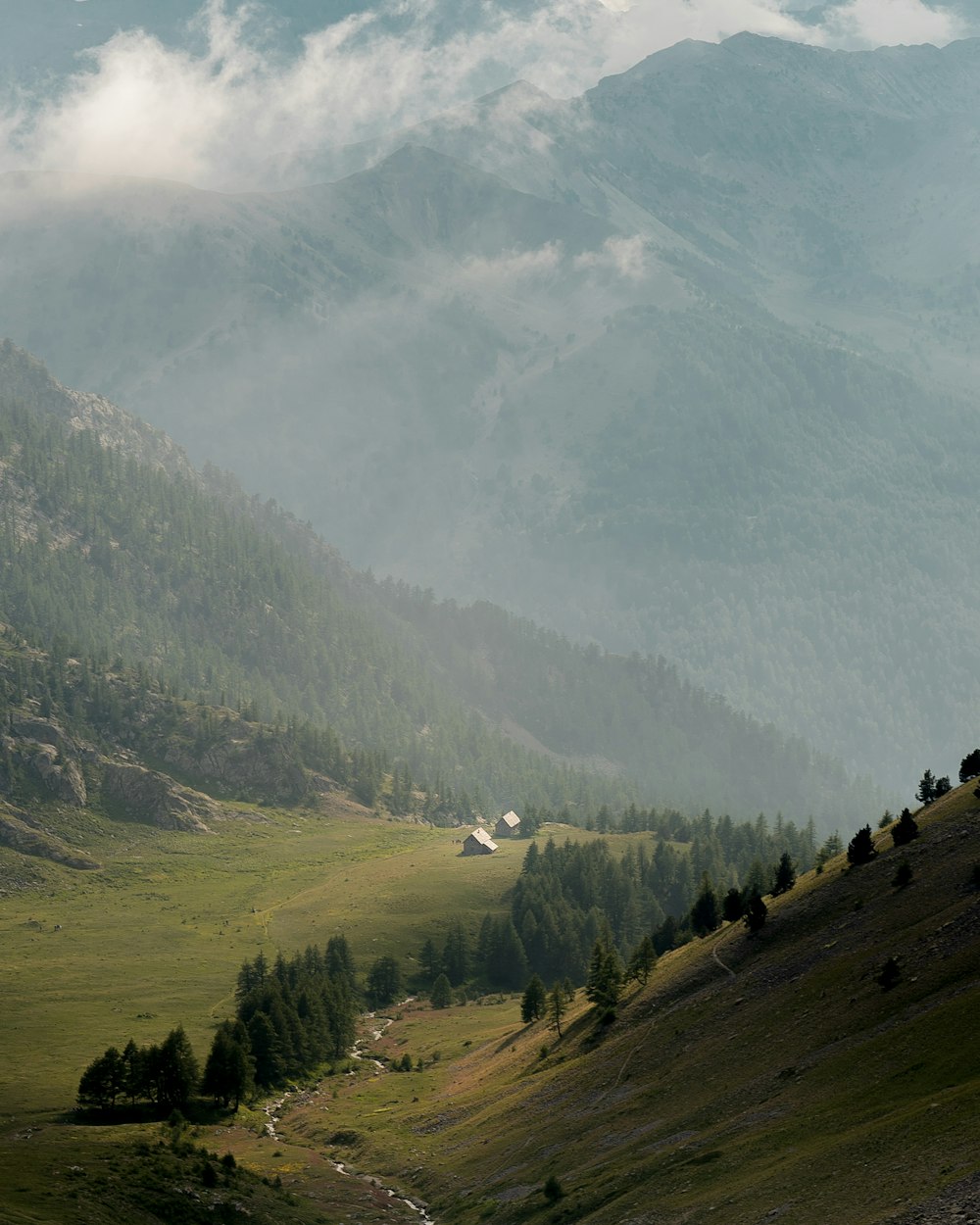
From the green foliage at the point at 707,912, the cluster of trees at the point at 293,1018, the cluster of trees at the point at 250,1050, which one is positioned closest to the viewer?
the cluster of trees at the point at 250,1050

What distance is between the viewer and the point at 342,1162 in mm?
125250

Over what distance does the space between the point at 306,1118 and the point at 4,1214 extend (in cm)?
5677

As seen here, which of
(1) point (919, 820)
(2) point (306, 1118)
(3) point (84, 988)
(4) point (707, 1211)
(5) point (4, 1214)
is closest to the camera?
(4) point (707, 1211)

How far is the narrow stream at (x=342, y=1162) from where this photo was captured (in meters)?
110

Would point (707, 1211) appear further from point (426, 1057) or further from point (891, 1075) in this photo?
point (426, 1057)

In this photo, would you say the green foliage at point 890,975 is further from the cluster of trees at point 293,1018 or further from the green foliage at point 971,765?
the cluster of trees at point 293,1018

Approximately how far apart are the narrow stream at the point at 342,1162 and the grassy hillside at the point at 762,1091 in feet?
5.14

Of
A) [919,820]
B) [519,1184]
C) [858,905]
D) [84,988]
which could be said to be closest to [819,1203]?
[519,1184]

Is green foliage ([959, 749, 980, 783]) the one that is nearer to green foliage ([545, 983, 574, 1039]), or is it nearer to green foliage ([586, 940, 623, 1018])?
green foliage ([586, 940, 623, 1018])

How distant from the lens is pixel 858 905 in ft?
381

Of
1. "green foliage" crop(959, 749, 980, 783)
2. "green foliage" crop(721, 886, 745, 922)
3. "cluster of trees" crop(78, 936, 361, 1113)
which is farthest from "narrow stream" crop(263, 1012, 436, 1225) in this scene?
"green foliage" crop(959, 749, 980, 783)

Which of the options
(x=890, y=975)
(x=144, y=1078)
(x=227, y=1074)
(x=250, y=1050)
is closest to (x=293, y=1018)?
(x=250, y=1050)

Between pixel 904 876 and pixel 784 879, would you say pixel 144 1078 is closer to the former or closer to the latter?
pixel 784 879

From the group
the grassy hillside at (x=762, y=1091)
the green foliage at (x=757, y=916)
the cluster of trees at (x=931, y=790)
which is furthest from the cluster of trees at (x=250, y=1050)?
the cluster of trees at (x=931, y=790)
